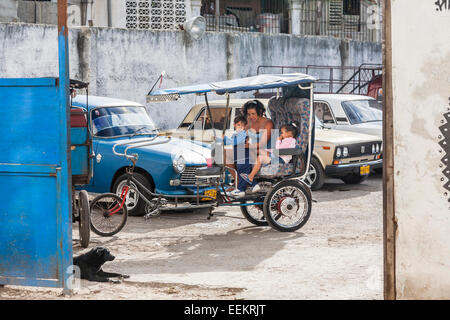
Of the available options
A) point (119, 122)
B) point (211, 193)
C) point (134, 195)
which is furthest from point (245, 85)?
point (119, 122)

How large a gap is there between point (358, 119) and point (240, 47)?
656 centimetres

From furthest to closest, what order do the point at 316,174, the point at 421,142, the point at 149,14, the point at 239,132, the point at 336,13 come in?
the point at 336,13 < the point at 149,14 < the point at 316,174 < the point at 239,132 < the point at 421,142

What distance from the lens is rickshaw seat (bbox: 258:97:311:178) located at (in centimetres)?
949

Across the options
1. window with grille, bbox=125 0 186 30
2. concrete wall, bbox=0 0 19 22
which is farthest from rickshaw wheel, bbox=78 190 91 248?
window with grille, bbox=125 0 186 30

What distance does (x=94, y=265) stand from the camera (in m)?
6.70

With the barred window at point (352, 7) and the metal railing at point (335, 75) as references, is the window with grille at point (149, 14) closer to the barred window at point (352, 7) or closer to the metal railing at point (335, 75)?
the metal railing at point (335, 75)

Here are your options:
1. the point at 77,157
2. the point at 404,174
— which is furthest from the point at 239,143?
the point at 404,174

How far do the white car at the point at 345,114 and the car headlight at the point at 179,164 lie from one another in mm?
4471

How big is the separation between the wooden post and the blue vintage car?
17.5 ft

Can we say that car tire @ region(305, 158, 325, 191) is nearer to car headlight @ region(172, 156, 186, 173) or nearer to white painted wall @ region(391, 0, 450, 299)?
car headlight @ region(172, 156, 186, 173)

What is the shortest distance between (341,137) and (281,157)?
12.2 ft

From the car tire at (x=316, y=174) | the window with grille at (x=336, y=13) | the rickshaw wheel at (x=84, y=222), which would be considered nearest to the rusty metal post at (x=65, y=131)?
the rickshaw wheel at (x=84, y=222)

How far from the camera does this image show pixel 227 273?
7031mm

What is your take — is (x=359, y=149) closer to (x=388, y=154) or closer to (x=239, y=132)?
(x=239, y=132)
